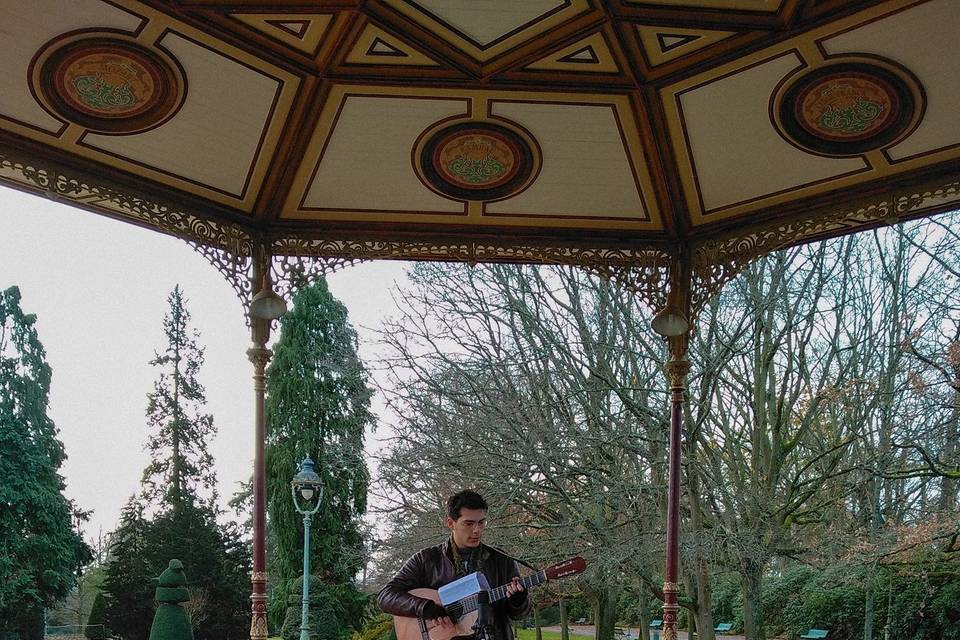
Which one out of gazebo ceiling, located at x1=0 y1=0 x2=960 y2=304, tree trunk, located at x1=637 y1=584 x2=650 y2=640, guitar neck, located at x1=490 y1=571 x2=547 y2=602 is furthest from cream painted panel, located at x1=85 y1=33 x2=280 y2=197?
tree trunk, located at x1=637 y1=584 x2=650 y2=640

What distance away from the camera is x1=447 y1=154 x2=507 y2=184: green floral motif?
6.02 m

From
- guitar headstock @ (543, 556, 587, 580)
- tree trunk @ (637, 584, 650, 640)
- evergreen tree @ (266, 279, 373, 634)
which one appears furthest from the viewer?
evergreen tree @ (266, 279, 373, 634)

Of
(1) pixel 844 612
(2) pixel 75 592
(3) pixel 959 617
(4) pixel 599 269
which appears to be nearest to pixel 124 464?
(2) pixel 75 592

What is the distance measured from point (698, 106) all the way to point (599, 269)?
63.5 inches

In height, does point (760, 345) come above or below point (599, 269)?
above

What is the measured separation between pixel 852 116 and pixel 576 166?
1683 mm

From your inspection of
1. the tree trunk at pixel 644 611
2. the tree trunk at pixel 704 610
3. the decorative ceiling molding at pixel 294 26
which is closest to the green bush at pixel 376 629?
the tree trunk at pixel 644 611

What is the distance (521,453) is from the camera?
1247cm

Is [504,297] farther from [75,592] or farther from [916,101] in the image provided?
[75,592]

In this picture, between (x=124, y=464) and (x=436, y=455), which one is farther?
(x=124, y=464)

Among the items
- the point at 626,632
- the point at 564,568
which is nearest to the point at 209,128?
the point at 564,568

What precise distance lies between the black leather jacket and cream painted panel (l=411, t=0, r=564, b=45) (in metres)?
2.54

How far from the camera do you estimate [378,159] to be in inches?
235

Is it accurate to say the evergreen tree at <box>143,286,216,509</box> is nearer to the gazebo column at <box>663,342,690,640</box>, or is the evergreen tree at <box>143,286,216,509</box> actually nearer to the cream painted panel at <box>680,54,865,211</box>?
the gazebo column at <box>663,342,690,640</box>
